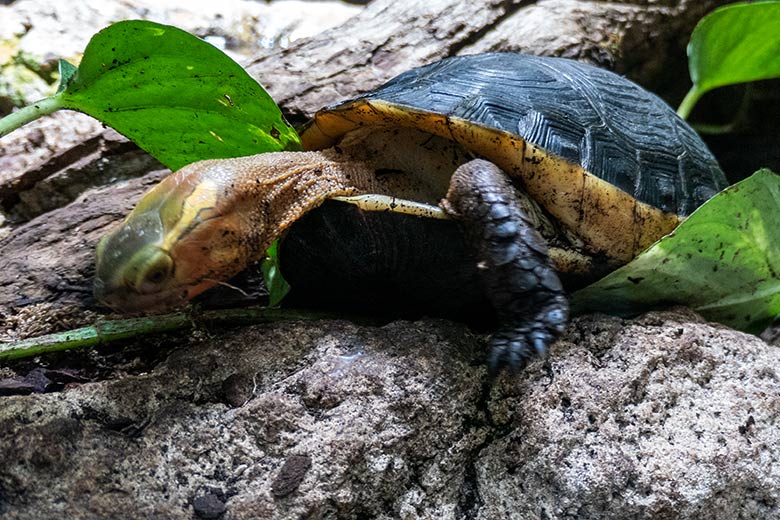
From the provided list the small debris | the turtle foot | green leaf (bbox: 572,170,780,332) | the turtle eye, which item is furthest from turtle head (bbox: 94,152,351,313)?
green leaf (bbox: 572,170,780,332)

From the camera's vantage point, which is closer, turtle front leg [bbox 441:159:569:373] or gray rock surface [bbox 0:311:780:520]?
gray rock surface [bbox 0:311:780:520]

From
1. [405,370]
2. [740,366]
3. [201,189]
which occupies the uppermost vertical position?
[201,189]

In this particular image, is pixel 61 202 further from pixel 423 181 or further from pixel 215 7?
pixel 215 7

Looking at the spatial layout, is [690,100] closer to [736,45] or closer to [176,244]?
[736,45]

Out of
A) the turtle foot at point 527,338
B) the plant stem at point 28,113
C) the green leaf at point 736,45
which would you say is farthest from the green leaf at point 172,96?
the green leaf at point 736,45

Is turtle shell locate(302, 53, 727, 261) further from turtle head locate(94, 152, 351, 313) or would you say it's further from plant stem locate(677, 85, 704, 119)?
plant stem locate(677, 85, 704, 119)

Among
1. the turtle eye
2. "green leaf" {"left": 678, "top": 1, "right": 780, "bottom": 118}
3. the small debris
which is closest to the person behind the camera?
the small debris

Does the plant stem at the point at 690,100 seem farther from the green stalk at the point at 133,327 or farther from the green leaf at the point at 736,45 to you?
the green stalk at the point at 133,327

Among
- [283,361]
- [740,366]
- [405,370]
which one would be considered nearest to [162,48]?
[283,361]

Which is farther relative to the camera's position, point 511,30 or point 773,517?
point 511,30
